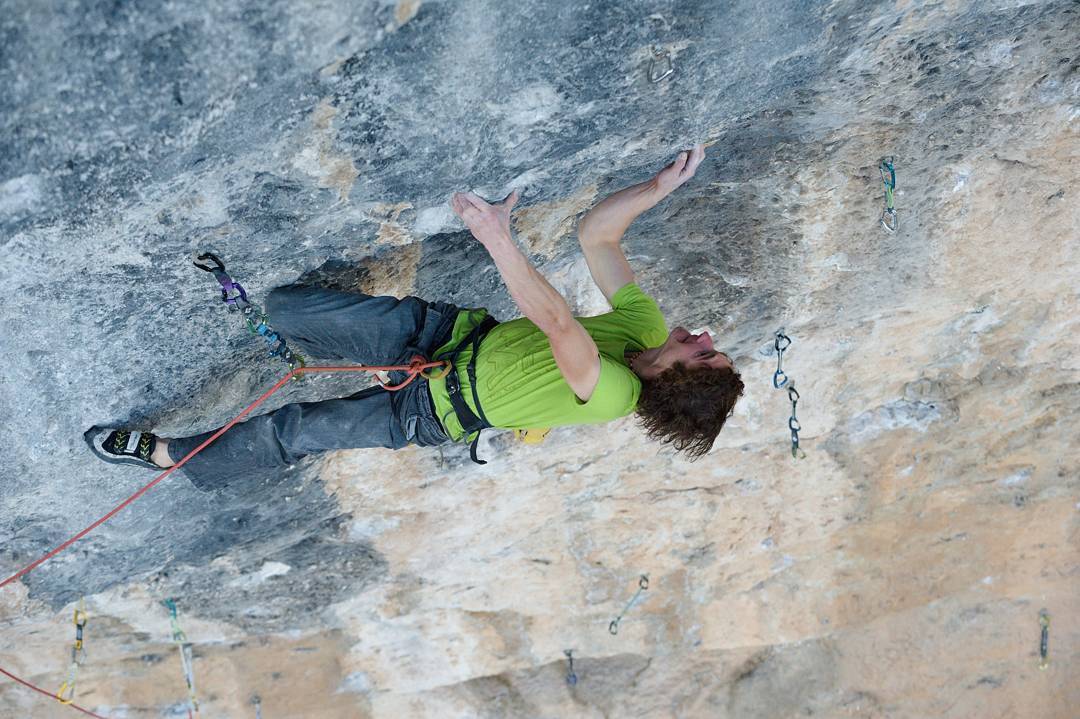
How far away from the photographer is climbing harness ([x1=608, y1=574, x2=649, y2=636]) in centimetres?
449

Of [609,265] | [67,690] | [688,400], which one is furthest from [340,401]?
[67,690]

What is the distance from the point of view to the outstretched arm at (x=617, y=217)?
2.54 metres

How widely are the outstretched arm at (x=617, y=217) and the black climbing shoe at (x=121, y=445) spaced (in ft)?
4.33

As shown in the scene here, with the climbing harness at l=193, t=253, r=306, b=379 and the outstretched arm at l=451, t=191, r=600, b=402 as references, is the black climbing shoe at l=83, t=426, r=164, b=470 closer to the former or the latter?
the climbing harness at l=193, t=253, r=306, b=379

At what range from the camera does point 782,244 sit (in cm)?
313

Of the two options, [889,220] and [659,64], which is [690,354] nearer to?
[659,64]

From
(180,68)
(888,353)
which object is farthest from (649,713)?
Answer: (180,68)

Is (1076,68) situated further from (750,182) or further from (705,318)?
(705,318)

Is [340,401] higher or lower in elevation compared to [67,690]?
higher

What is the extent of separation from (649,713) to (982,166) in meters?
3.33

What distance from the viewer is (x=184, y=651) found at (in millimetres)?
4340

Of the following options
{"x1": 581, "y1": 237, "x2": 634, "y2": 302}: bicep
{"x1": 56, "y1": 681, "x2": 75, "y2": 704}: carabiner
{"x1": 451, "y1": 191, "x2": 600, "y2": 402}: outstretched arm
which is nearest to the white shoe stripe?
{"x1": 451, "y1": 191, "x2": 600, "y2": 402}: outstretched arm

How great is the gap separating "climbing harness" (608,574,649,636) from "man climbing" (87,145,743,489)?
2029 millimetres

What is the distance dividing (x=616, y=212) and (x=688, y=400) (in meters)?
0.56
